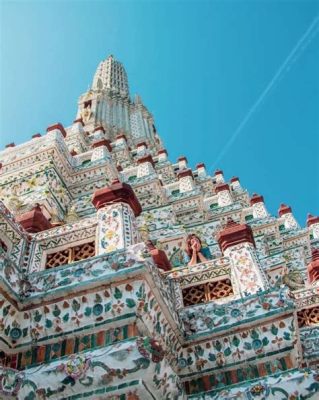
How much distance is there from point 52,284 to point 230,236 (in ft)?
8.94

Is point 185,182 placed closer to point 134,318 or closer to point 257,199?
point 257,199

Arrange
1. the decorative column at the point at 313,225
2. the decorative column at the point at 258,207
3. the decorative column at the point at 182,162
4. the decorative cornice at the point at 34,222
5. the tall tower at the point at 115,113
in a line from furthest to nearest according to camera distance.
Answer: the tall tower at the point at 115,113, the decorative column at the point at 182,162, the decorative column at the point at 313,225, the decorative column at the point at 258,207, the decorative cornice at the point at 34,222

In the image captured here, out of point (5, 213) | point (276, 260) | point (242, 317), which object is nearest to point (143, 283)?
point (242, 317)

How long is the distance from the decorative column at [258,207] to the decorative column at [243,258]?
36.4 ft

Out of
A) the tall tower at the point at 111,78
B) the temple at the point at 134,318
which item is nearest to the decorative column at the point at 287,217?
the temple at the point at 134,318

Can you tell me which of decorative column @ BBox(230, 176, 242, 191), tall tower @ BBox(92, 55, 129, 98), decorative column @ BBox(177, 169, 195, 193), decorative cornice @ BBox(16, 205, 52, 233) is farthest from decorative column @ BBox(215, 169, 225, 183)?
decorative cornice @ BBox(16, 205, 52, 233)

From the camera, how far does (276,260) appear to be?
12688 millimetres

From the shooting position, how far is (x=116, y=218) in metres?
6.44

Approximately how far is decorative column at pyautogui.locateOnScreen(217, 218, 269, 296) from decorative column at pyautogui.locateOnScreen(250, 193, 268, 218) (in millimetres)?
11097

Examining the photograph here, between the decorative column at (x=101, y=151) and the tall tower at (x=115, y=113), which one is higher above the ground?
the tall tower at (x=115, y=113)

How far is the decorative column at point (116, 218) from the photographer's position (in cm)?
611

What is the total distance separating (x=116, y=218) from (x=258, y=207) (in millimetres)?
13302

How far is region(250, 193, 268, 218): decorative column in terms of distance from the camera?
1860 cm

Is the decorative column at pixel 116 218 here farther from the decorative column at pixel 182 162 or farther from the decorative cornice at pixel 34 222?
the decorative column at pixel 182 162
